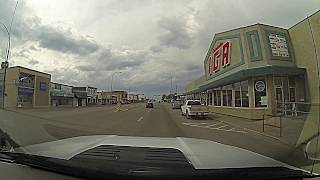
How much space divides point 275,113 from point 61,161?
12.2m

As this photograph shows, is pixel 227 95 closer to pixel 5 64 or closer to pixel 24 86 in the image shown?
pixel 24 86

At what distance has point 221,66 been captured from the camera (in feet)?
89.0

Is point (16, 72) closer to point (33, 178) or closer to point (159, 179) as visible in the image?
point (33, 178)

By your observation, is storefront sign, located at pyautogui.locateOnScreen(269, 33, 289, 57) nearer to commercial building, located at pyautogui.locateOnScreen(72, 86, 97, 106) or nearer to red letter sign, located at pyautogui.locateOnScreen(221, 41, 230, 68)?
commercial building, located at pyautogui.locateOnScreen(72, 86, 97, 106)

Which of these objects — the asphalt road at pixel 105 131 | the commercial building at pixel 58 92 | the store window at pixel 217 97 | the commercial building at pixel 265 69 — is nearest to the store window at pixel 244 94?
the commercial building at pixel 265 69

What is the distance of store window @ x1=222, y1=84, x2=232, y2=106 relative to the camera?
26969 mm

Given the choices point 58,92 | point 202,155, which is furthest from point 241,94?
point 202,155

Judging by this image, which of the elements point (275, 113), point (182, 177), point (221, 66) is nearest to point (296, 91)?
point (275, 113)

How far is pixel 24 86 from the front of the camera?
7.72 metres

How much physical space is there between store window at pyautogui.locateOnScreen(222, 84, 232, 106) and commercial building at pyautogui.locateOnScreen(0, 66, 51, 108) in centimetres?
2010

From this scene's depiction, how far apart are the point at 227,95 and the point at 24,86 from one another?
22.5 metres

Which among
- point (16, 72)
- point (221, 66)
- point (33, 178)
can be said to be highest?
point (221, 66)

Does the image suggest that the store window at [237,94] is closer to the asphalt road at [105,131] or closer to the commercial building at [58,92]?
the asphalt road at [105,131]

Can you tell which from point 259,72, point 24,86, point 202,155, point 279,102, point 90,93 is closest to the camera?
point 202,155
